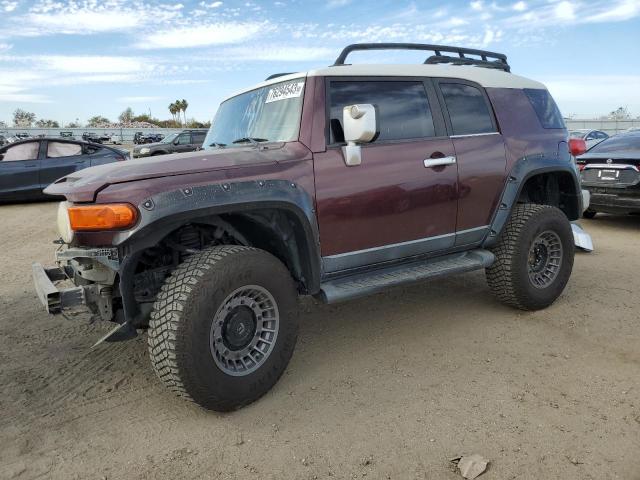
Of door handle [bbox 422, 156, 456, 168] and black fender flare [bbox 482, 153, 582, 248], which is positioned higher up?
door handle [bbox 422, 156, 456, 168]

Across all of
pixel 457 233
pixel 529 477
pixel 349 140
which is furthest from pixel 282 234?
pixel 529 477

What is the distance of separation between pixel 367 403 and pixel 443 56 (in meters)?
3.12

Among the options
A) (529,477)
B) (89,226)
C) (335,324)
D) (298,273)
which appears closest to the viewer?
(529,477)

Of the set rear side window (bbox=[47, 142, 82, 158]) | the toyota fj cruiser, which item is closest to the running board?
the toyota fj cruiser

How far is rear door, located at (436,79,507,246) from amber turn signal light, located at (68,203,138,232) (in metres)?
2.43

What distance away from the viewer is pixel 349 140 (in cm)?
324

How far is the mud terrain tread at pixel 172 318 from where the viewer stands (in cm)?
269

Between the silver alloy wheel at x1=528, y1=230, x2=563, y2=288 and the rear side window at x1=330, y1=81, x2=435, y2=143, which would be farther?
the silver alloy wheel at x1=528, y1=230, x2=563, y2=288

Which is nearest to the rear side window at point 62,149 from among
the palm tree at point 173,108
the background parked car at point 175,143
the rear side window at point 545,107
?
the background parked car at point 175,143

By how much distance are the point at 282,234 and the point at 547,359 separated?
6.73 feet

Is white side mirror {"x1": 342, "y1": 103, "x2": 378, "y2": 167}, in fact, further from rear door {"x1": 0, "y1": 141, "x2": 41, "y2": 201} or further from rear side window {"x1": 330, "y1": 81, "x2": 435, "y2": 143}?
rear door {"x1": 0, "y1": 141, "x2": 41, "y2": 201}

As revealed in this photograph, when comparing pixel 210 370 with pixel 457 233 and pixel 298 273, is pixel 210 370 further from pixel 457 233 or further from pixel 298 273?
pixel 457 233

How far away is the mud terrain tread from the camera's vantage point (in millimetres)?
2691

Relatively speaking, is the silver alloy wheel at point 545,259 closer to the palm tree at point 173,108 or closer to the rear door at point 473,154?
the rear door at point 473,154
